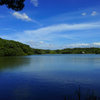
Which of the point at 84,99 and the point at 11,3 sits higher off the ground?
the point at 11,3

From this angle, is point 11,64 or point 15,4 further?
point 11,64

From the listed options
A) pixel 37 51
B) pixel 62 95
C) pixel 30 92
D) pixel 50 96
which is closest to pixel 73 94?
pixel 62 95

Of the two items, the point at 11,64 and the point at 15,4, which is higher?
the point at 15,4

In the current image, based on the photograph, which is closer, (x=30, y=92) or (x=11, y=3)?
(x=11, y=3)

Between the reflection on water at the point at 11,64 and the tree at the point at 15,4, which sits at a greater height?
the tree at the point at 15,4

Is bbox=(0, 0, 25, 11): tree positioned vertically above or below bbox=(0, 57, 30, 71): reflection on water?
above

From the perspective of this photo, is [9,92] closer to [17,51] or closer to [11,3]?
[11,3]

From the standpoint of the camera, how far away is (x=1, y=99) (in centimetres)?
831

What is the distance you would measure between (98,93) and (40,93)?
4.38 meters

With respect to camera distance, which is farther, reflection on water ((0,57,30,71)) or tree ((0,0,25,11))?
reflection on water ((0,57,30,71))

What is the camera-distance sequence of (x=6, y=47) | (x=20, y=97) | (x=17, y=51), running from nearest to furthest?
(x=20, y=97) → (x=6, y=47) → (x=17, y=51)

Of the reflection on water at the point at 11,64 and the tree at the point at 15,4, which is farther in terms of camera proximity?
the reflection on water at the point at 11,64

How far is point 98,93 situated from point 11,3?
29.2 feet

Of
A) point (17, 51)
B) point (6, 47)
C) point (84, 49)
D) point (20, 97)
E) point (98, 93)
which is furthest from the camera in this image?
point (84, 49)
